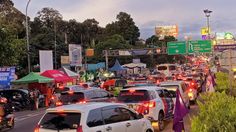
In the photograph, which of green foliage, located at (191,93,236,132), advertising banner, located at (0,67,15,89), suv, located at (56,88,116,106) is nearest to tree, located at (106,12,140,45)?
advertising banner, located at (0,67,15,89)

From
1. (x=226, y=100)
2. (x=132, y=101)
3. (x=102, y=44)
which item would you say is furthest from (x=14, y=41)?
(x=102, y=44)

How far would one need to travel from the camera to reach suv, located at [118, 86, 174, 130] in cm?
1683

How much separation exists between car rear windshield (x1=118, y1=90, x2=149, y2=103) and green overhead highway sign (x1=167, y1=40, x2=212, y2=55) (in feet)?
159

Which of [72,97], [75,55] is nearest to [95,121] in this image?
[72,97]

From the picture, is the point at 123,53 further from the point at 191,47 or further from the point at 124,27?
the point at 124,27

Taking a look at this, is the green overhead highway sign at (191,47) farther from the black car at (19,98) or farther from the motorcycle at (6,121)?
the motorcycle at (6,121)

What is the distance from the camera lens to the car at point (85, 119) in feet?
34.3

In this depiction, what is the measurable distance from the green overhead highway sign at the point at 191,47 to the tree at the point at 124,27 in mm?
62412

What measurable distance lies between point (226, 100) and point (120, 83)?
118ft

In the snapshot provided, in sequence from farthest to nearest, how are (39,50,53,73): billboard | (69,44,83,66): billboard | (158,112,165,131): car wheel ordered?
(69,44,83,66): billboard < (39,50,53,73): billboard < (158,112,165,131): car wheel

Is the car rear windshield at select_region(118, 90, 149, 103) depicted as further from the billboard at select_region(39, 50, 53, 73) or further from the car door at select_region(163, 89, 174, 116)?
the billboard at select_region(39, 50, 53, 73)

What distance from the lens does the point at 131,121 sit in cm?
1223

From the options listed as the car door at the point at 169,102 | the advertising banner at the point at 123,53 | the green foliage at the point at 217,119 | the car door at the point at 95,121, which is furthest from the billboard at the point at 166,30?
the green foliage at the point at 217,119

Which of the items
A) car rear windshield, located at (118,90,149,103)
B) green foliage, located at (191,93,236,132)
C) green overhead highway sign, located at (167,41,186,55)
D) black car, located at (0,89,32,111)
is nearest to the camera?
green foliage, located at (191,93,236,132)
